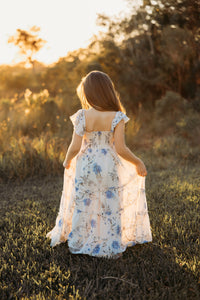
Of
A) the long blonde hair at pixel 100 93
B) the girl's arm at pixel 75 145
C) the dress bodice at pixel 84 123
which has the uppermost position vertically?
the long blonde hair at pixel 100 93

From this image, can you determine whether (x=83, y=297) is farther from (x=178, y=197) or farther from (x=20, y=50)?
(x=20, y=50)

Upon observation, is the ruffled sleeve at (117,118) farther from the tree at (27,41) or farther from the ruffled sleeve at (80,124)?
the tree at (27,41)

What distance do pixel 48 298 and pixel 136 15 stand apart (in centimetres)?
1149

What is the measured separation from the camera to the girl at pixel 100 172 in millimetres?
2656

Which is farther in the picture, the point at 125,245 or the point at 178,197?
the point at 178,197

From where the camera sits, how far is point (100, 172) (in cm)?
272

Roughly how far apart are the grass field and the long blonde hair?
4.64 feet

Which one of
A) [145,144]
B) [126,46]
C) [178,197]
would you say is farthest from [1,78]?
[178,197]

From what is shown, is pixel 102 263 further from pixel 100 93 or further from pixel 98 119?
pixel 100 93

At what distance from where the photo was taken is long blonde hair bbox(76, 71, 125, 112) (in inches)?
103

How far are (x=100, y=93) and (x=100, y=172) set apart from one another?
72 cm

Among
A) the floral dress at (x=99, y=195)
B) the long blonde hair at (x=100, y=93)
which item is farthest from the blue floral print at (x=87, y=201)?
the long blonde hair at (x=100, y=93)

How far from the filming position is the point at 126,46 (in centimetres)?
1170

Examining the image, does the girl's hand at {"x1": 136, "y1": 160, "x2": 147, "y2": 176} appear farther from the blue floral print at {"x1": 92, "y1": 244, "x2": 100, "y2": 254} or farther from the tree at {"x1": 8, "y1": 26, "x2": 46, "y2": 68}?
the tree at {"x1": 8, "y1": 26, "x2": 46, "y2": 68}
